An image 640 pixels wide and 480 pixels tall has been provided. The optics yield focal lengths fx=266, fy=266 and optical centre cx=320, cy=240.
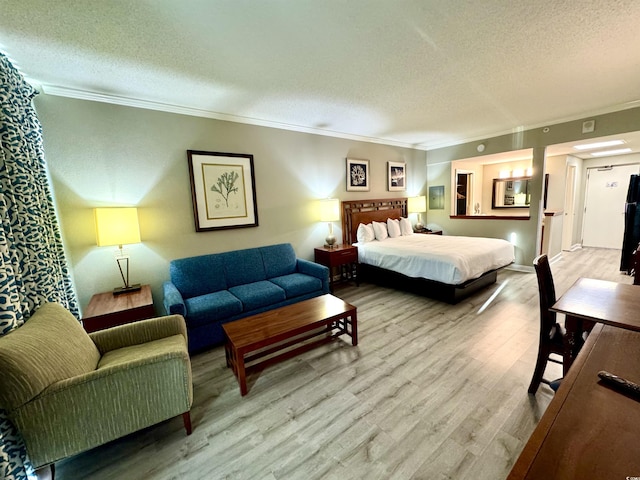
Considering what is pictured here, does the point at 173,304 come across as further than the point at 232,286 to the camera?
No

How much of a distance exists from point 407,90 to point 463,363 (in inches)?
110

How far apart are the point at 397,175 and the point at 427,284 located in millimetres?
2680

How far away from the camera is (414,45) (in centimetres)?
208

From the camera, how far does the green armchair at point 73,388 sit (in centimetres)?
128

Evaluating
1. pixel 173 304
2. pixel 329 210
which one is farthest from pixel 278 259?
pixel 173 304

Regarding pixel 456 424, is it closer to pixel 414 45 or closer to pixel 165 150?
pixel 414 45

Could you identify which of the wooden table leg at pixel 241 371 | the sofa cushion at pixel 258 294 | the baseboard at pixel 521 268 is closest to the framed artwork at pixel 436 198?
the baseboard at pixel 521 268

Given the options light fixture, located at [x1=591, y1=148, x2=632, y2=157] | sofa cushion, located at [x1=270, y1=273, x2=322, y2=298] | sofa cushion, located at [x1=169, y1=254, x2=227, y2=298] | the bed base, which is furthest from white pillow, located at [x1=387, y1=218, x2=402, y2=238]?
light fixture, located at [x1=591, y1=148, x2=632, y2=157]

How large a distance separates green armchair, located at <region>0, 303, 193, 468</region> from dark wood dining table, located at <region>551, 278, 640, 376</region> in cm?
232

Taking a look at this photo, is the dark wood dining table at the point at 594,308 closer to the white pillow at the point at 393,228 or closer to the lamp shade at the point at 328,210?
the lamp shade at the point at 328,210

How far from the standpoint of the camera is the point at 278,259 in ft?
Answer: 12.4

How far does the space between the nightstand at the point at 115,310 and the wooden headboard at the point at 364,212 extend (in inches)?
126

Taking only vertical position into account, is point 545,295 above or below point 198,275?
above

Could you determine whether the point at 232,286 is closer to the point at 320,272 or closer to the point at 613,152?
the point at 320,272
